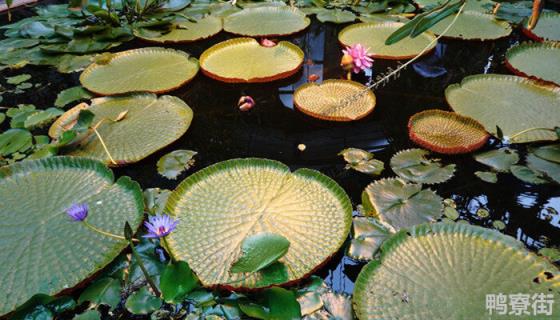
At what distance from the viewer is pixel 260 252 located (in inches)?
44.7

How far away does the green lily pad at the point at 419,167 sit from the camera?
1573mm

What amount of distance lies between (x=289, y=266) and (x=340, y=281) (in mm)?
175

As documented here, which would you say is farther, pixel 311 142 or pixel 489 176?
pixel 311 142

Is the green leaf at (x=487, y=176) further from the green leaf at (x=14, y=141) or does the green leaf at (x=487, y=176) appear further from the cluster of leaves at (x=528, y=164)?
the green leaf at (x=14, y=141)

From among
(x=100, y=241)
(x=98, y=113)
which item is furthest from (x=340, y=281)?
(x=98, y=113)

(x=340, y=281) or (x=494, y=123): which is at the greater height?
(x=494, y=123)

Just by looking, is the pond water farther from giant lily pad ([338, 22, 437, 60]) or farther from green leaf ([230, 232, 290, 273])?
green leaf ([230, 232, 290, 273])

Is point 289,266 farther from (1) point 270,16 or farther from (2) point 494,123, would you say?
(1) point 270,16

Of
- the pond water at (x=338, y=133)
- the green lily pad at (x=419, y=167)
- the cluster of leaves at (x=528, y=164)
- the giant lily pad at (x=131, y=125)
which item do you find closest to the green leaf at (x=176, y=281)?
the pond water at (x=338, y=133)

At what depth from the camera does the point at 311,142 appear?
1846mm

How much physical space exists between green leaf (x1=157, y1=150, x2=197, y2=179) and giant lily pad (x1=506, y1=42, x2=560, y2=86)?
1879 millimetres

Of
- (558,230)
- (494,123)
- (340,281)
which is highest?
(494,123)

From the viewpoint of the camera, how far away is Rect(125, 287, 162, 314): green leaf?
112 cm

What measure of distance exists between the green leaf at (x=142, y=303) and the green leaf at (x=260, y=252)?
0.84ft
